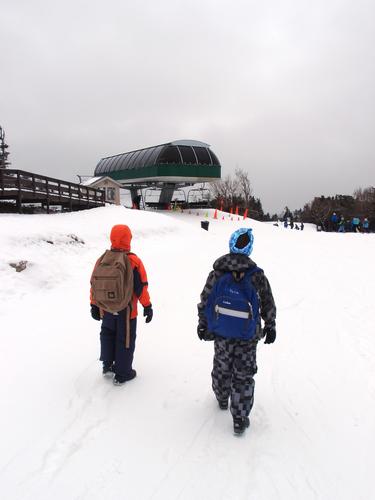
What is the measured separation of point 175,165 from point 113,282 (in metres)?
29.2

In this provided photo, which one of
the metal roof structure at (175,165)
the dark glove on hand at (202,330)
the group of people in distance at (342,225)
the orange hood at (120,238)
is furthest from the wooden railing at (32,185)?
the group of people in distance at (342,225)

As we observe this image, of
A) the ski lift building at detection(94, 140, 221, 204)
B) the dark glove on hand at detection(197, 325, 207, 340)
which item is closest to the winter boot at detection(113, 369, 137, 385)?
the dark glove on hand at detection(197, 325, 207, 340)

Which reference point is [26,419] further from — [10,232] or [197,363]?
[10,232]

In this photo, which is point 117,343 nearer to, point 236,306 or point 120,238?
point 120,238

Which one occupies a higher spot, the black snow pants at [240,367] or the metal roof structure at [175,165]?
the metal roof structure at [175,165]

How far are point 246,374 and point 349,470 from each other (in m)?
1.04

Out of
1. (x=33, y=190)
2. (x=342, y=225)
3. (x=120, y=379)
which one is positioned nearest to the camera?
(x=120, y=379)

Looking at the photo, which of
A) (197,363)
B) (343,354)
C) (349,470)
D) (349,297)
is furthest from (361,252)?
(349,470)

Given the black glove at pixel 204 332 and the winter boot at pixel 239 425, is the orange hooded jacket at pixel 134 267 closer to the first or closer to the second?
the black glove at pixel 204 332

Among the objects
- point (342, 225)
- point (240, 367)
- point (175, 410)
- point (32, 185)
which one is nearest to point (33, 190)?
point (32, 185)

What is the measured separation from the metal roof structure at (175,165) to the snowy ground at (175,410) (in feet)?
83.3

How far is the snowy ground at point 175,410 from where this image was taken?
2.54 metres

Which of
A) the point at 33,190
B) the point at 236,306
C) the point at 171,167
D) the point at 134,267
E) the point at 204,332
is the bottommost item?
the point at 204,332

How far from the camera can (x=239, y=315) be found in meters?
2.89
